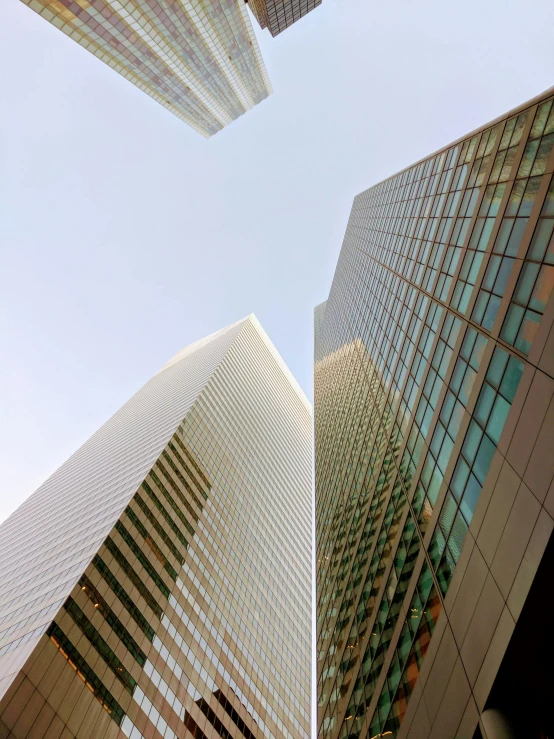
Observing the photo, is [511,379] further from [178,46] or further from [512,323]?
[178,46]

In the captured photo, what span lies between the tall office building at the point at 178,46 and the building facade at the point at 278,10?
24.4ft

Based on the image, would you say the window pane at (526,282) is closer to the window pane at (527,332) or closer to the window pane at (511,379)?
the window pane at (527,332)

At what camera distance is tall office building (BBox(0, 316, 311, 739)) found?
122ft

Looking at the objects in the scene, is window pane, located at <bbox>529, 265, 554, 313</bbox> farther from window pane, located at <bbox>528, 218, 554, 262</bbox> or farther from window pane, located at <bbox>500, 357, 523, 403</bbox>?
window pane, located at <bbox>500, 357, 523, 403</bbox>

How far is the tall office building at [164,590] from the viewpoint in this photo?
37.2 metres

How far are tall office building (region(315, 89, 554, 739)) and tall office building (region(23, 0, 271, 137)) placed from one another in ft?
144

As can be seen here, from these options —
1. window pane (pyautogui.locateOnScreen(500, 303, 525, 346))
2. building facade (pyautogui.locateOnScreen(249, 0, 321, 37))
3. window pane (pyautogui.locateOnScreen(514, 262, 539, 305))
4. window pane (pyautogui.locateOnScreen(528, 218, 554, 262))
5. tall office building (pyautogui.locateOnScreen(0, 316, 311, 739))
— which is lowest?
tall office building (pyautogui.locateOnScreen(0, 316, 311, 739))

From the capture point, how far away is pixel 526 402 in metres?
15.4

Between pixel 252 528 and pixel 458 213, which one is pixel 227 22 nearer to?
pixel 458 213

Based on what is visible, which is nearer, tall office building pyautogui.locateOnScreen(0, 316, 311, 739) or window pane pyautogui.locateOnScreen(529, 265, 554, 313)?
window pane pyautogui.locateOnScreen(529, 265, 554, 313)

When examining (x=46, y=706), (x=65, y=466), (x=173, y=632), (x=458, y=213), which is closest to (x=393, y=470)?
(x=458, y=213)

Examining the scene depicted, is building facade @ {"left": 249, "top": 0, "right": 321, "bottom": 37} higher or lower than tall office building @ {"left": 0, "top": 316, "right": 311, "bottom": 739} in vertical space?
higher

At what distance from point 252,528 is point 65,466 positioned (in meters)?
57.9

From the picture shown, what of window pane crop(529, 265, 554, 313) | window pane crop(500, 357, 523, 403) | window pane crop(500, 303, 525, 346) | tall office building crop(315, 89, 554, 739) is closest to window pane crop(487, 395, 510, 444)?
tall office building crop(315, 89, 554, 739)
